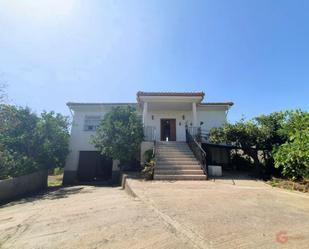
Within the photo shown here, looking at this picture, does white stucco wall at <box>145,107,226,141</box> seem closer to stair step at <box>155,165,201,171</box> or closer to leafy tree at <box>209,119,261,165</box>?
leafy tree at <box>209,119,261,165</box>

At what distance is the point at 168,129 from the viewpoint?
53.9ft

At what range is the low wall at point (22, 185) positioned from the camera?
8578mm


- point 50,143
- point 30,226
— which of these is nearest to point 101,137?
point 50,143

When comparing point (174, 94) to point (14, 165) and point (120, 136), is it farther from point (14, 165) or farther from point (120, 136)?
point (14, 165)

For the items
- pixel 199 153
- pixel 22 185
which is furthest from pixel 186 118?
pixel 22 185

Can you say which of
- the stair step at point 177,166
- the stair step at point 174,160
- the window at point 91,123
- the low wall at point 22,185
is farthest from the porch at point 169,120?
the low wall at point 22,185

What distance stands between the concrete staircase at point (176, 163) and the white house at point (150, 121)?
1845 millimetres

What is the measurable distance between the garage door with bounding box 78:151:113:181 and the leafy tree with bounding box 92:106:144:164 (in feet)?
10.4

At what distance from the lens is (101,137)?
12.3 metres

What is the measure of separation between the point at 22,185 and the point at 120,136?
5260 mm

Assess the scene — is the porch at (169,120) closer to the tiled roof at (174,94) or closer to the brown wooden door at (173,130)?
the brown wooden door at (173,130)

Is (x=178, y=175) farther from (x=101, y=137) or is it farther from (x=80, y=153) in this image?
(x=80, y=153)

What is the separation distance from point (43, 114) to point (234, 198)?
39.5 ft

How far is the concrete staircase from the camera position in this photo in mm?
9430
